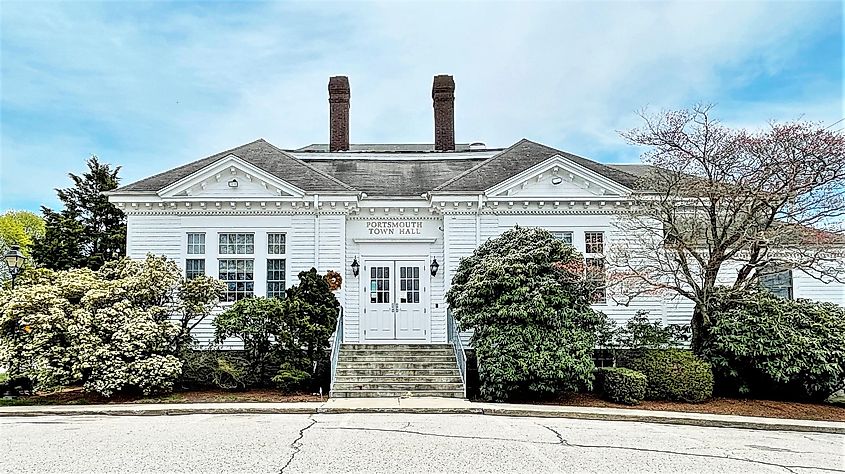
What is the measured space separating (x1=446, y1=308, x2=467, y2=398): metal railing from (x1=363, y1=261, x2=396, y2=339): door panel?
4.71ft

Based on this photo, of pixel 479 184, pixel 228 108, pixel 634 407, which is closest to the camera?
pixel 634 407

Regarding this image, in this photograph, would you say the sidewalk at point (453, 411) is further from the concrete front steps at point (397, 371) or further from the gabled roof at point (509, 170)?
the gabled roof at point (509, 170)

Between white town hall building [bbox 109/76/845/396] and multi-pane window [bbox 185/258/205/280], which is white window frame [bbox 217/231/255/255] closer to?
white town hall building [bbox 109/76/845/396]

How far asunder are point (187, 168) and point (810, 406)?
15398 millimetres

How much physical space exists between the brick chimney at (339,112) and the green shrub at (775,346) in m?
12.2

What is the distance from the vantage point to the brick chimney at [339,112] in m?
22.0

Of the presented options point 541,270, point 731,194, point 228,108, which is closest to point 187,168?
point 228,108

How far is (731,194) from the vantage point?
14.1 meters

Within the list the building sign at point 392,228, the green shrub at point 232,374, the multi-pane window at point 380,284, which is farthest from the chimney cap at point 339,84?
the green shrub at point 232,374

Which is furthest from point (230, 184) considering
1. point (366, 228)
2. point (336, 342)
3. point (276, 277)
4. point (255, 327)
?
point (336, 342)

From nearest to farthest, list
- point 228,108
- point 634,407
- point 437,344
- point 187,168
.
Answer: point 634,407
point 437,344
point 187,168
point 228,108

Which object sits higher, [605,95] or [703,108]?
[605,95]

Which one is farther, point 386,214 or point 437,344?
point 386,214

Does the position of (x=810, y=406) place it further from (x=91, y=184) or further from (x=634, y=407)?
(x=91, y=184)
